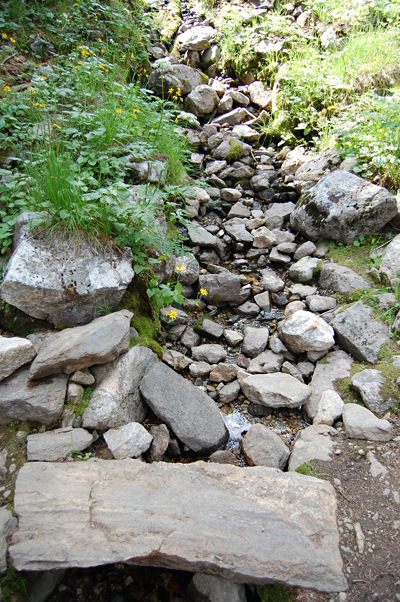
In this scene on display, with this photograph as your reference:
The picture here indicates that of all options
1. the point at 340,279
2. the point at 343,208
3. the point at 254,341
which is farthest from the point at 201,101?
the point at 254,341

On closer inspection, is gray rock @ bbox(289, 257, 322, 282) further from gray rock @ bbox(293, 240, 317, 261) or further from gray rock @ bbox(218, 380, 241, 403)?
gray rock @ bbox(218, 380, 241, 403)

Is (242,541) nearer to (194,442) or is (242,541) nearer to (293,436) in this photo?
(194,442)

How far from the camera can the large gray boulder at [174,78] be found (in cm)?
654

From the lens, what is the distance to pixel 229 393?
3.09m

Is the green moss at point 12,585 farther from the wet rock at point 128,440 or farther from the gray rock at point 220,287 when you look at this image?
the gray rock at point 220,287

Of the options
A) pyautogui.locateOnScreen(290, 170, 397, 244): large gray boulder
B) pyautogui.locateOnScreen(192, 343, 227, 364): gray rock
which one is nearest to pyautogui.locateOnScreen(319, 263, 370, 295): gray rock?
pyautogui.locateOnScreen(290, 170, 397, 244): large gray boulder

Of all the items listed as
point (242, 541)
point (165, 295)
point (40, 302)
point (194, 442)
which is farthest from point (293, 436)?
point (40, 302)

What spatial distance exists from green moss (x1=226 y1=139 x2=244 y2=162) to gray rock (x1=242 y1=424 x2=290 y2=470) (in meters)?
4.61

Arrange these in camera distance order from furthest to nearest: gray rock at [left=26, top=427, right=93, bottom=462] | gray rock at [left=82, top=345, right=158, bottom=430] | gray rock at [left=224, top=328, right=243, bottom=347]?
1. gray rock at [left=224, top=328, right=243, bottom=347]
2. gray rock at [left=82, top=345, right=158, bottom=430]
3. gray rock at [left=26, top=427, right=93, bottom=462]

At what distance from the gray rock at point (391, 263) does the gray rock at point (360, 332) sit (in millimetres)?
417

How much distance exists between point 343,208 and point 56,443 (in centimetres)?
379

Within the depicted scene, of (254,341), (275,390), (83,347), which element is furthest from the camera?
(254,341)

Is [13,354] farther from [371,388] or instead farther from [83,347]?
[371,388]

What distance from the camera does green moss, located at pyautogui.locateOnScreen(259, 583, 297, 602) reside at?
5.92 feet
